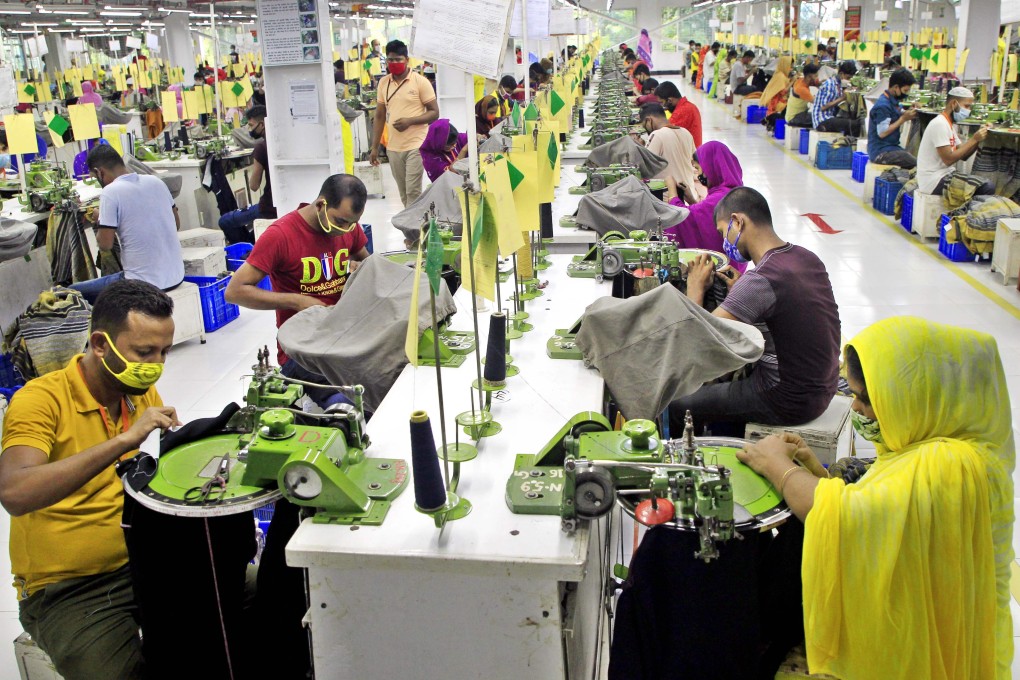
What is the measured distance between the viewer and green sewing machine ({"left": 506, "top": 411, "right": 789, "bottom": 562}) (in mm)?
1898

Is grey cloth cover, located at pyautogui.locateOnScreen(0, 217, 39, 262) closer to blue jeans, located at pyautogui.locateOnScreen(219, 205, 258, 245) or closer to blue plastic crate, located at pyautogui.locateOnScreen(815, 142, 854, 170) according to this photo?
blue jeans, located at pyautogui.locateOnScreen(219, 205, 258, 245)

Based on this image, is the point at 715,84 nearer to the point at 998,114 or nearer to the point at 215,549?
the point at 998,114

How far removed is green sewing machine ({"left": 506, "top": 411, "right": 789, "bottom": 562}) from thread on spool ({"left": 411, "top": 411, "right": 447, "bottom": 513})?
241mm

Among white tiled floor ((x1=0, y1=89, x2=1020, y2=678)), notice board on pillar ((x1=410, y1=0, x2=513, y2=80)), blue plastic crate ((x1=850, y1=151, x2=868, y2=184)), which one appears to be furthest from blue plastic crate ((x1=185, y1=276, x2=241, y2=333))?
blue plastic crate ((x1=850, y1=151, x2=868, y2=184))

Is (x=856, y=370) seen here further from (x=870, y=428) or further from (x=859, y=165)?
(x=859, y=165)

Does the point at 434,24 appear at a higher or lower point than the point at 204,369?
higher

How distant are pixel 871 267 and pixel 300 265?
5.41 meters

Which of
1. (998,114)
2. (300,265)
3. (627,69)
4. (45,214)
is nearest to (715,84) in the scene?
(627,69)

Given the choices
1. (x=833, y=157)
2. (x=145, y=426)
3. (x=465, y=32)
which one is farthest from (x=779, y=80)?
(x=145, y=426)

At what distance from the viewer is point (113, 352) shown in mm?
2414

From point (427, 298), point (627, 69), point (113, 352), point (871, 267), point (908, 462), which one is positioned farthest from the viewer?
point (627, 69)

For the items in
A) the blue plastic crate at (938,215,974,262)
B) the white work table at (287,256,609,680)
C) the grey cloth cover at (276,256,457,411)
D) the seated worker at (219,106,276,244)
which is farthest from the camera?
the seated worker at (219,106,276,244)

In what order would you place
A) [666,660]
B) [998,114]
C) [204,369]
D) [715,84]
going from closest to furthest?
[666,660], [204,369], [998,114], [715,84]

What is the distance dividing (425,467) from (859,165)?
1066 centimetres
